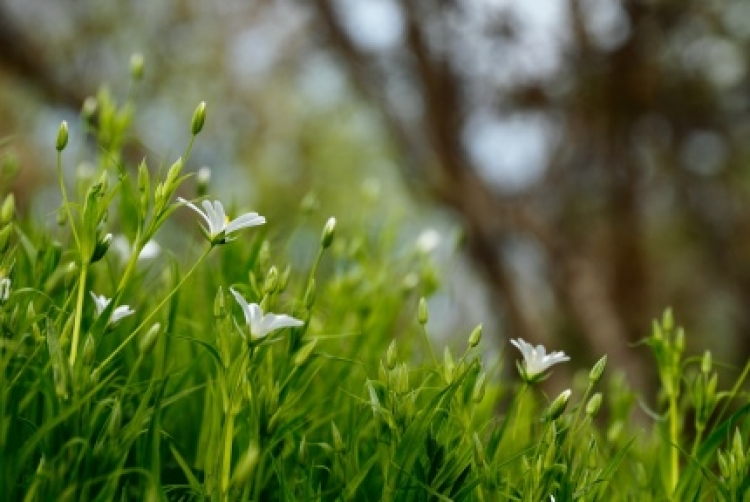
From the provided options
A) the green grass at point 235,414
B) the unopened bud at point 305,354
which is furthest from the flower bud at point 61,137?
the unopened bud at point 305,354

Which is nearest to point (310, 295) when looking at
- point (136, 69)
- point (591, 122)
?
point (136, 69)

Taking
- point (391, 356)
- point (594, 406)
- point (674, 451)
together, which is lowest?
point (674, 451)

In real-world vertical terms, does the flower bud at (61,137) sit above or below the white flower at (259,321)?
above

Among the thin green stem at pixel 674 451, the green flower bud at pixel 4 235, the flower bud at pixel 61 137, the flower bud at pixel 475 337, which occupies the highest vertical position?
the flower bud at pixel 61 137

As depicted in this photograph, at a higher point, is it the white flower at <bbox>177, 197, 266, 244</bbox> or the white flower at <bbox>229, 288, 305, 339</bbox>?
the white flower at <bbox>177, 197, 266, 244</bbox>

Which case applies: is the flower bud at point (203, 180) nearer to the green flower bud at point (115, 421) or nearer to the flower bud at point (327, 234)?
the flower bud at point (327, 234)

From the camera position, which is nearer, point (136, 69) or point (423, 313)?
point (423, 313)

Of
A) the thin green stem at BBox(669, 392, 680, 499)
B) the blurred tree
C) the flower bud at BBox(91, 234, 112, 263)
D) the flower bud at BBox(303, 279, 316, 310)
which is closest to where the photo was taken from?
the flower bud at BBox(91, 234, 112, 263)

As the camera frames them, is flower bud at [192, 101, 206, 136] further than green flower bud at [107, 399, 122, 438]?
Yes

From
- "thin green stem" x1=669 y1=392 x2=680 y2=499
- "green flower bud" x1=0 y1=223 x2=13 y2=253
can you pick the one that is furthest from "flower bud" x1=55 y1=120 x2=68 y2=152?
"thin green stem" x1=669 y1=392 x2=680 y2=499

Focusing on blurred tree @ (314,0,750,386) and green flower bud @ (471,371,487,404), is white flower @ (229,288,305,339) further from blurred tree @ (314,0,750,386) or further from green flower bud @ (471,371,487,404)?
blurred tree @ (314,0,750,386)

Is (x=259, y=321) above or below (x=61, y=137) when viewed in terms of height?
below

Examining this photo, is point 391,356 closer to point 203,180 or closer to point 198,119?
point 198,119
